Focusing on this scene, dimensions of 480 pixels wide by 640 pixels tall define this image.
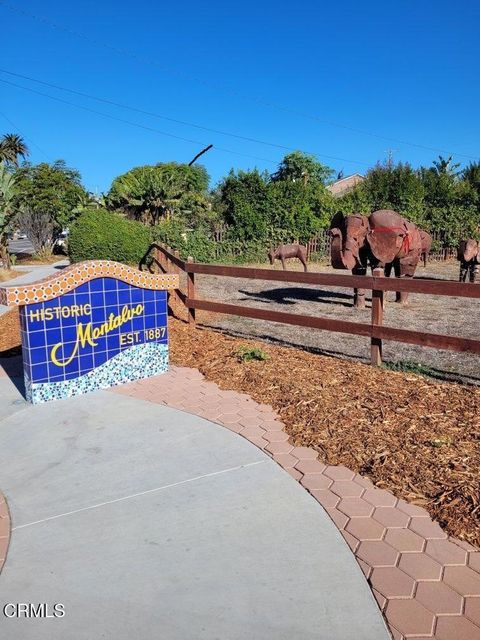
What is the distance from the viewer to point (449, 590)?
87.0 inches

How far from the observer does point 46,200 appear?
38062mm

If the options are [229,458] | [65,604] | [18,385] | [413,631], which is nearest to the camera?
[413,631]

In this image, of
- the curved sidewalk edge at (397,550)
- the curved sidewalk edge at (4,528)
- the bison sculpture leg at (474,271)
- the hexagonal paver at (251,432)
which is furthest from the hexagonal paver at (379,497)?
the bison sculpture leg at (474,271)

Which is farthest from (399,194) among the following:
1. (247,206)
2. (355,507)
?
(355,507)

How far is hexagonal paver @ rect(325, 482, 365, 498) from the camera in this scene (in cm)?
304

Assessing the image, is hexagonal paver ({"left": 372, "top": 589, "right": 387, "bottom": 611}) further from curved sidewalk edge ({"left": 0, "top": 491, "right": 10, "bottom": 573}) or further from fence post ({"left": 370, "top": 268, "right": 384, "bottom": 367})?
fence post ({"left": 370, "top": 268, "right": 384, "bottom": 367})

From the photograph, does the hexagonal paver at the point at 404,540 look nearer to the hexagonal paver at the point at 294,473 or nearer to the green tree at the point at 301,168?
the hexagonal paver at the point at 294,473

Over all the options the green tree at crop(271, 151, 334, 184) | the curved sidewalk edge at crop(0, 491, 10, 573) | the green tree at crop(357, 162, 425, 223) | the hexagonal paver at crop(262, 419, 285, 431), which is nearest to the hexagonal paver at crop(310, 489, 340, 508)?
the hexagonal paver at crop(262, 419, 285, 431)

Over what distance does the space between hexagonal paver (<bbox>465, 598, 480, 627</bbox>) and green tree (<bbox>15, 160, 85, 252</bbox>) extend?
2052 cm

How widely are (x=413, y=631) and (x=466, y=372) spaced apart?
429 cm

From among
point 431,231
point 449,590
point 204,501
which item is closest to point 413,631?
point 449,590

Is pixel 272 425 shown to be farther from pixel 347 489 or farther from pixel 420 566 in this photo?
pixel 420 566

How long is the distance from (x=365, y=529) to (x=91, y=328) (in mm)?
3416

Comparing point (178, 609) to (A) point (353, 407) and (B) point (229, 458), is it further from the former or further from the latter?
(A) point (353, 407)
